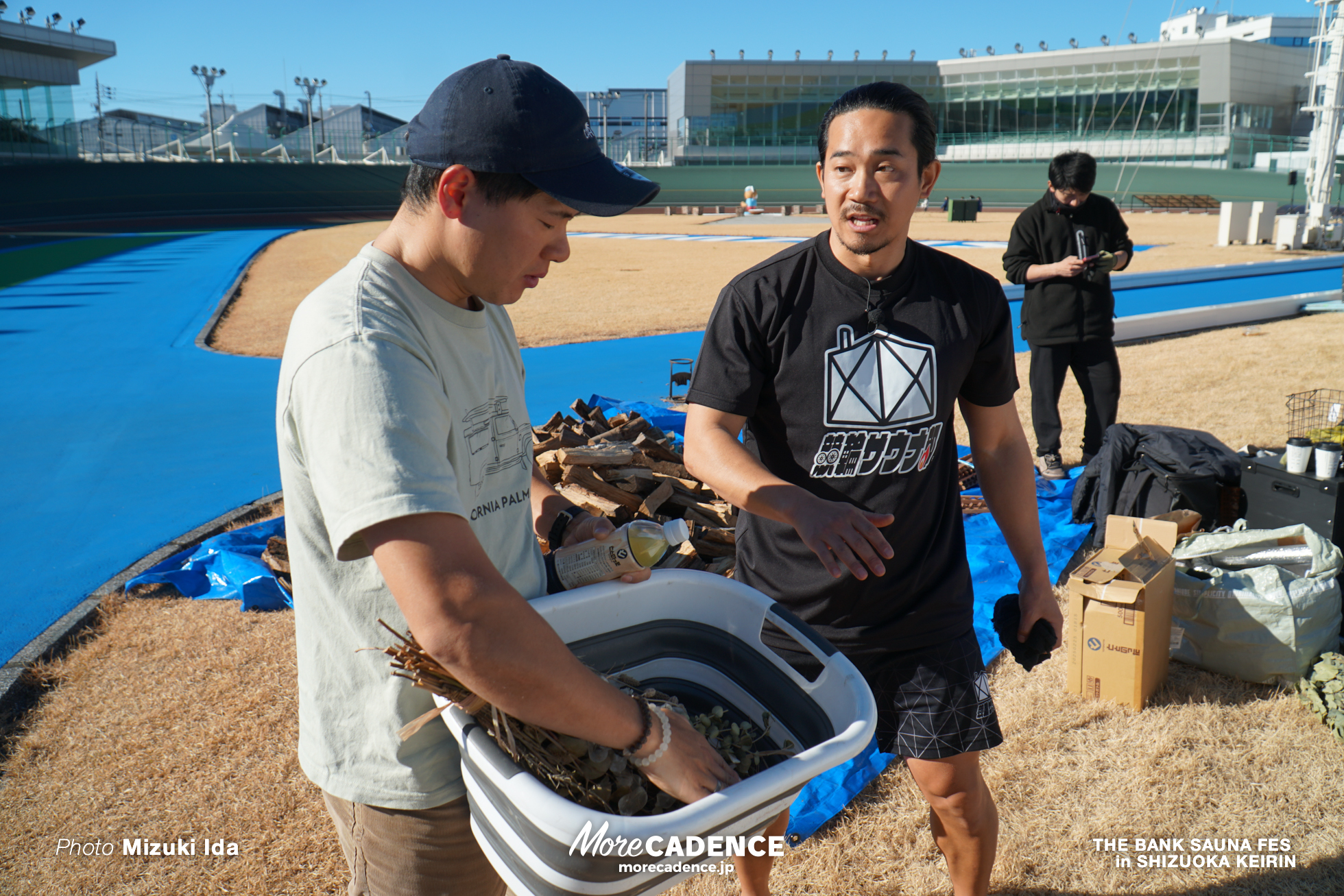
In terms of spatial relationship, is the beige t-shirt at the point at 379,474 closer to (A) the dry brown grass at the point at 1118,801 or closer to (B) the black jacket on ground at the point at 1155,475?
(A) the dry brown grass at the point at 1118,801

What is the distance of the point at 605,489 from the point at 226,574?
214cm

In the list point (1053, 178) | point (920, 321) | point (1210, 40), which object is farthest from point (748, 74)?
point (920, 321)

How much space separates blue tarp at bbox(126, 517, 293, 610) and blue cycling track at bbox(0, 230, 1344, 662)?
1.24ft

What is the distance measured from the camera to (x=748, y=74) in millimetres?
72312

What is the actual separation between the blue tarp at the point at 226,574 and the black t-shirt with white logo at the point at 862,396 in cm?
326

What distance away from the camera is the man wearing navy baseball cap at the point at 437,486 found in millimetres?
1151

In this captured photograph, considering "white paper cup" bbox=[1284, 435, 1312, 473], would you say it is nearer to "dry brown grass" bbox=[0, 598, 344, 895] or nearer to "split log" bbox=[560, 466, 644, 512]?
"split log" bbox=[560, 466, 644, 512]

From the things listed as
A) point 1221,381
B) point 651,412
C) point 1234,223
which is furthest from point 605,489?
point 1234,223

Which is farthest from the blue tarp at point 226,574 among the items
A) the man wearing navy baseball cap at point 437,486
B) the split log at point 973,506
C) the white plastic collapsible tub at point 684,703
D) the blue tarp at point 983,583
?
the split log at point 973,506

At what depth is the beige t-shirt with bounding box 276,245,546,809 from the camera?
1176 mm

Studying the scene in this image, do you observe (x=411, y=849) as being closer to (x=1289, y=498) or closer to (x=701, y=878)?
(x=701, y=878)

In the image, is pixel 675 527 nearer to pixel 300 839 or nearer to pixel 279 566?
pixel 300 839

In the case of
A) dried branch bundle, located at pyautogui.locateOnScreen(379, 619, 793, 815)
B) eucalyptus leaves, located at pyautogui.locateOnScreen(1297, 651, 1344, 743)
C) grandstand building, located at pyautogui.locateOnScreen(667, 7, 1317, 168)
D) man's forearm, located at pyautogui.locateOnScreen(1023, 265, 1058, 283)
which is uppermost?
grandstand building, located at pyautogui.locateOnScreen(667, 7, 1317, 168)

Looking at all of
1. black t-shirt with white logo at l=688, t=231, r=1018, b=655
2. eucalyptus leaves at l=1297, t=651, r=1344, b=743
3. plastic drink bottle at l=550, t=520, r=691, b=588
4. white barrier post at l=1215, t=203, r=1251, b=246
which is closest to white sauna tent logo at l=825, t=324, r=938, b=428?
black t-shirt with white logo at l=688, t=231, r=1018, b=655
